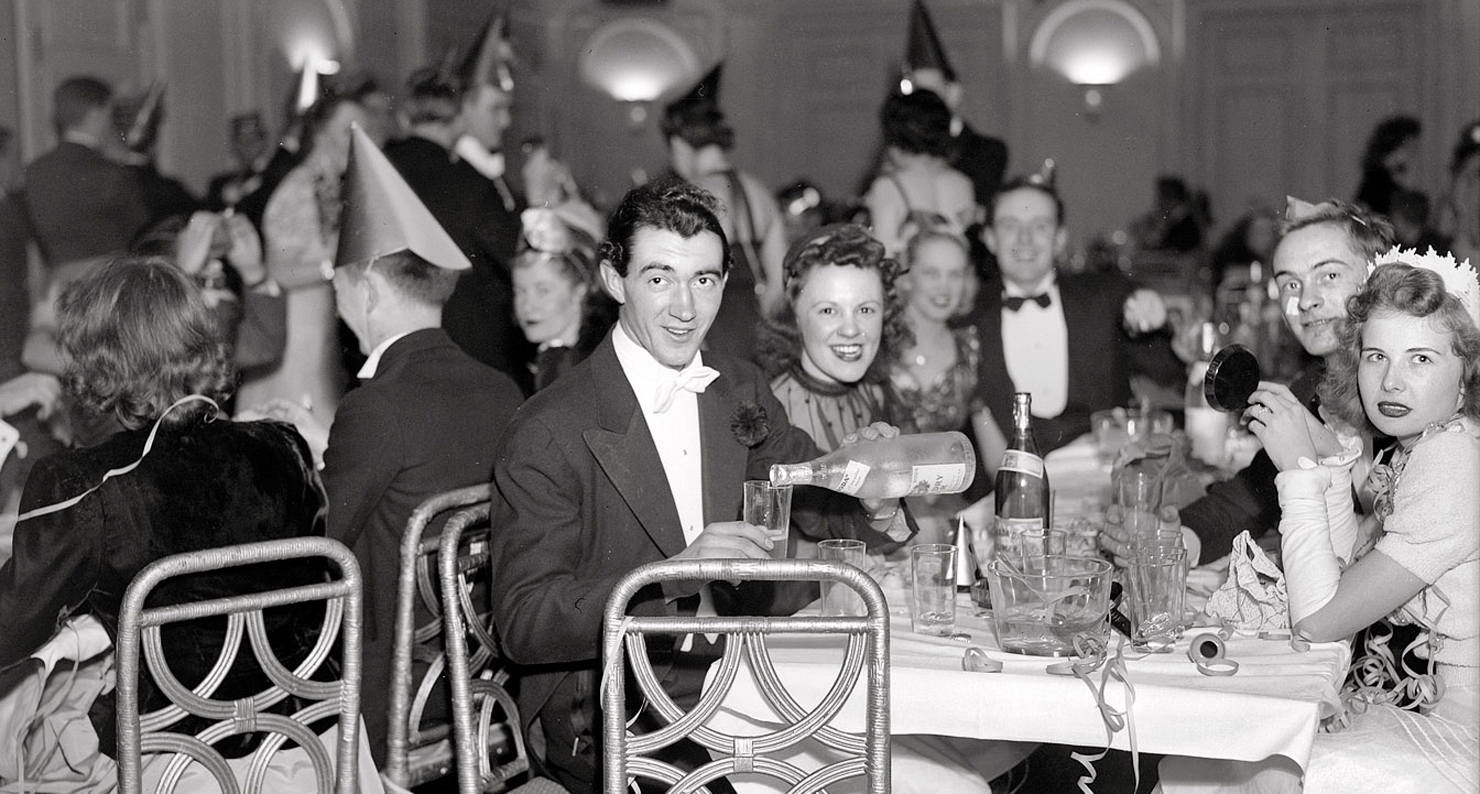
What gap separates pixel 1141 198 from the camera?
1041cm

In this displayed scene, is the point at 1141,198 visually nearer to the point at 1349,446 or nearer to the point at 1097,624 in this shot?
the point at 1349,446

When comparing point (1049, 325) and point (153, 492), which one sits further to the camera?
→ point (1049, 325)

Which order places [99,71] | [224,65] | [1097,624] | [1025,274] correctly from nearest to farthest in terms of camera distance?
[1097,624] < [1025,274] < [99,71] < [224,65]

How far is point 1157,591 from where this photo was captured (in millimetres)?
2283

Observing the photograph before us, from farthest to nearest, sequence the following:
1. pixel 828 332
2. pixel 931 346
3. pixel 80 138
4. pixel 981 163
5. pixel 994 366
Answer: pixel 981 163, pixel 80 138, pixel 994 366, pixel 931 346, pixel 828 332

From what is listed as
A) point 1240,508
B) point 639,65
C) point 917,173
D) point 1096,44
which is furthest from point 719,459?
point 639,65

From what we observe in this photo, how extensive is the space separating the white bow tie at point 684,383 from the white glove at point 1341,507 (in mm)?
1098

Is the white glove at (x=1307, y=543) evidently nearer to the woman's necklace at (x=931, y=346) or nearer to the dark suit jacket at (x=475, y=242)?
the woman's necklace at (x=931, y=346)

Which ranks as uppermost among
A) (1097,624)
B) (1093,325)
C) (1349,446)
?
(1093,325)

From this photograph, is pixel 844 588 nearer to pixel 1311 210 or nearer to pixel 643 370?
pixel 643 370

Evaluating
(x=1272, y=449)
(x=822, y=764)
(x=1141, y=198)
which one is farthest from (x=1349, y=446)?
(x=1141, y=198)

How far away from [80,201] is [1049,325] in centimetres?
418

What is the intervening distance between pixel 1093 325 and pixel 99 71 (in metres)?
5.51

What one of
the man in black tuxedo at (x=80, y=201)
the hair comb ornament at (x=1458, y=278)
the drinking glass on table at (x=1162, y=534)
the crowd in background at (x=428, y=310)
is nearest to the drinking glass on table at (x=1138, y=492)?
the drinking glass on table at (x=1162, y=534)
